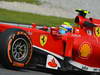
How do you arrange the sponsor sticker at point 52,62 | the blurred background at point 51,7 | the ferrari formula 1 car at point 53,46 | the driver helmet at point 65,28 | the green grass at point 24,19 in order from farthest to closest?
the blurred background at point 51,7 < the green grass at point 24,19 < the driver helmet at point 65,28 < the sponsor sticker at point 52,62 < the ferrari formula 1 car at point 53,46

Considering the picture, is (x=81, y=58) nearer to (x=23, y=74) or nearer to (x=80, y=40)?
(x=80, y=40)

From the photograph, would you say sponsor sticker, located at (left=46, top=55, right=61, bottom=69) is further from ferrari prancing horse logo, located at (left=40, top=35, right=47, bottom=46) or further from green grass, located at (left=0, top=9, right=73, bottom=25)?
green grass, located at (left=0, top=9, right=73, bottom=25)

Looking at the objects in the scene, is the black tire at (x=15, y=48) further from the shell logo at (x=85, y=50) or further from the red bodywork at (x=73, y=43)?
the shell logo at (x=85, y=50)

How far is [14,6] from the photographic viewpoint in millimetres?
30594

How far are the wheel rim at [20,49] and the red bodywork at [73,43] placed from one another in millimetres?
305

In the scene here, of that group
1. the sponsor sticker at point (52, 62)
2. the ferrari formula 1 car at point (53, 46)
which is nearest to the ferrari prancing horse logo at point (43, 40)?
the ferrari formula 1 car at point (53, 46)

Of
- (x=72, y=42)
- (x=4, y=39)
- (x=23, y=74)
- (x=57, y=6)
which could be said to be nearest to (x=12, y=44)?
(x=4, y=39)

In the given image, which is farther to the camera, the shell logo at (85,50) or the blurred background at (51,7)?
the blurred background at (51,7)

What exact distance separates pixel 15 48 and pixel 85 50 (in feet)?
6.05

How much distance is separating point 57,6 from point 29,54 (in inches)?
1093

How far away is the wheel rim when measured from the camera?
6.69 m

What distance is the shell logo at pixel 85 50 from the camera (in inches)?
310

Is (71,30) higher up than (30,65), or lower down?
higher up

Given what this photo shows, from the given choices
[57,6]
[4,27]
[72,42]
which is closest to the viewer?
[4,27]
